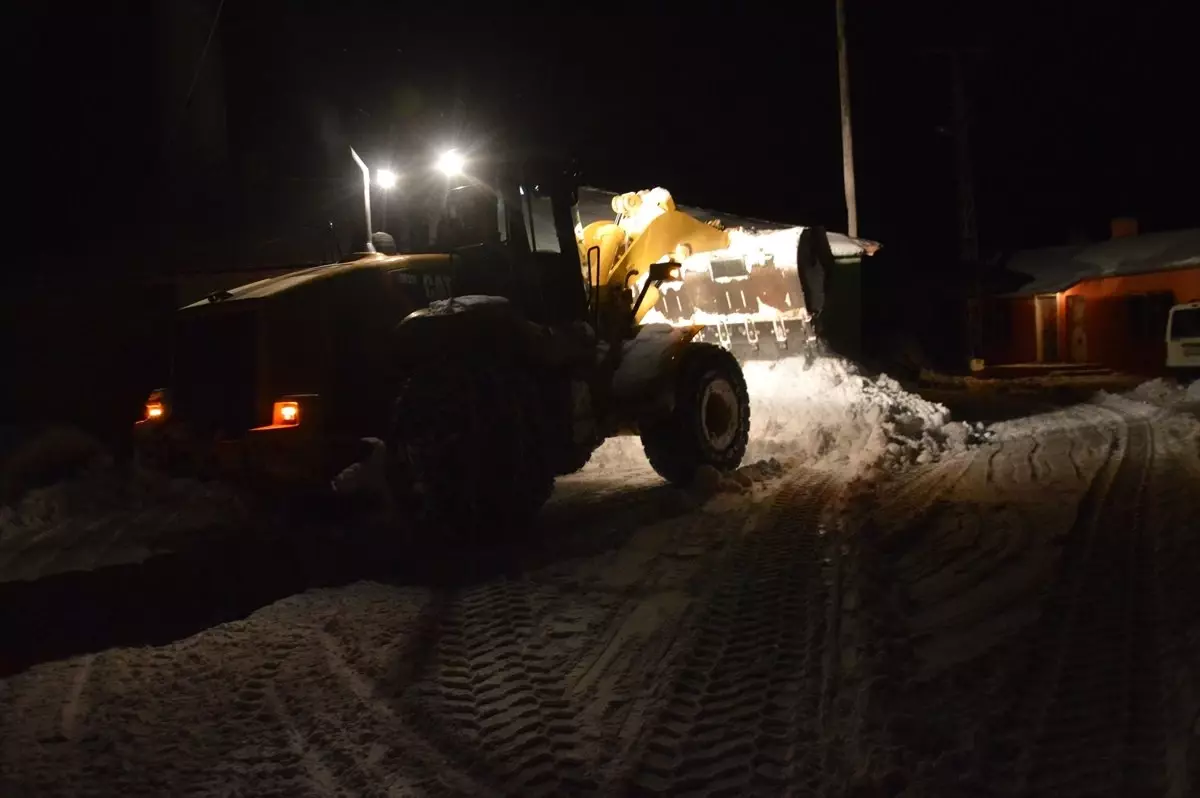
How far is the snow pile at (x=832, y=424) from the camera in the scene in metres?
10.6

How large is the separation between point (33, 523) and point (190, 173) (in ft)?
32.9

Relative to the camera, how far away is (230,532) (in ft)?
27.9

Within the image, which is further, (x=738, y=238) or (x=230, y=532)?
(x=738, y=238)

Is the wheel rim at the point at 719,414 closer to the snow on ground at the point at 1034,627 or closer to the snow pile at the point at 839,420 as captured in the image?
the snow pile at the point at 839,420

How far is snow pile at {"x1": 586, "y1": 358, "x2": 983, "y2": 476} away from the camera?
10570 millimetres

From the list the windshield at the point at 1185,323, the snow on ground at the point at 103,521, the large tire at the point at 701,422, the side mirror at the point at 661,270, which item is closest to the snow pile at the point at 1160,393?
the windshield at the point at 1185,323

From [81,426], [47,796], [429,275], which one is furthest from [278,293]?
[81,426]

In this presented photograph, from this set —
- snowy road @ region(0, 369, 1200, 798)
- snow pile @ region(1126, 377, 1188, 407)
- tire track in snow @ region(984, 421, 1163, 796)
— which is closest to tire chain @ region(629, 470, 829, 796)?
snowy road @ region(0, 369, 1200, 798)

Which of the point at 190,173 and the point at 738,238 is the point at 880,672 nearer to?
the point at 738,238

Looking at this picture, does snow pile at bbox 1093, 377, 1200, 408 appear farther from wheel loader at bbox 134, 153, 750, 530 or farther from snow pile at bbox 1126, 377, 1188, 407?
wheel loader at bbox 134, 153, 750, 530

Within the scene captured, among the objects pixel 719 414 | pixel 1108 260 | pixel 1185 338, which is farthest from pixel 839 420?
pixel 1108 260

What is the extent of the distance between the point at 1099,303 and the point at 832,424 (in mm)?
22656

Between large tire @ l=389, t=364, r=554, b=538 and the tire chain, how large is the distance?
178 cm

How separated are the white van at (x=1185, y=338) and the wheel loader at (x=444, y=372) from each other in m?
16.0
